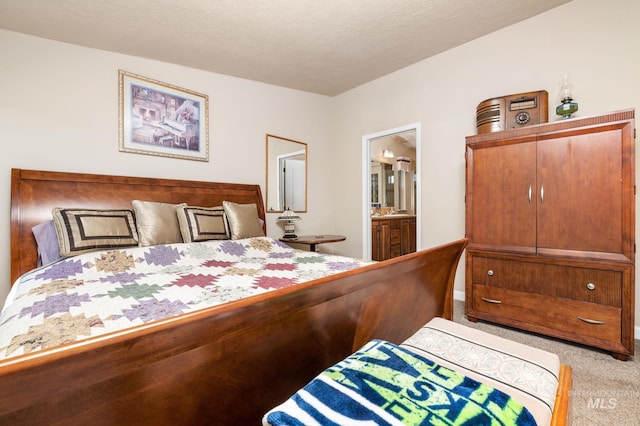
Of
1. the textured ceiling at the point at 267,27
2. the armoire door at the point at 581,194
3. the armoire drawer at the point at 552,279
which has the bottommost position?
the armoire drawer at the point at 552,279

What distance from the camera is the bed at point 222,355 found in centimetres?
47

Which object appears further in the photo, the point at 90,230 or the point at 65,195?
the point at 65,195

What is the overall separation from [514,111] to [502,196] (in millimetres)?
731

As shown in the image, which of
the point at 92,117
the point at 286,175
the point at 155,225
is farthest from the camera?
the point at 286,175

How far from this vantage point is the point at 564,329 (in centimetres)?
208

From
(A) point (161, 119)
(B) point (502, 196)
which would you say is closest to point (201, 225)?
(A) point (161, 119)

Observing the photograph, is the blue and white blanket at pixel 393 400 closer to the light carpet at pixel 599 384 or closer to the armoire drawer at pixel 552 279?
the light carpet at pixel 599 384

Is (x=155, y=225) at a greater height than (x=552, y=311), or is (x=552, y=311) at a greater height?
(x=155, y=225)

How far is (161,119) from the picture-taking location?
9.85 ft

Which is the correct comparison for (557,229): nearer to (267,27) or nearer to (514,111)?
(514,111)

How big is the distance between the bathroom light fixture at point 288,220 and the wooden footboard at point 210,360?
2442 mm

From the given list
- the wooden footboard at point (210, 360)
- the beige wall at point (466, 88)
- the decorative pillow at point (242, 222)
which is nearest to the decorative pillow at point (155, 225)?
the decorative pillow at point (242, 222)

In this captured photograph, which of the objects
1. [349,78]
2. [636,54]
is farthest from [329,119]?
[636,54]

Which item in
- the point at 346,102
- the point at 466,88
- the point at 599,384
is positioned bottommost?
the point at 599,384
